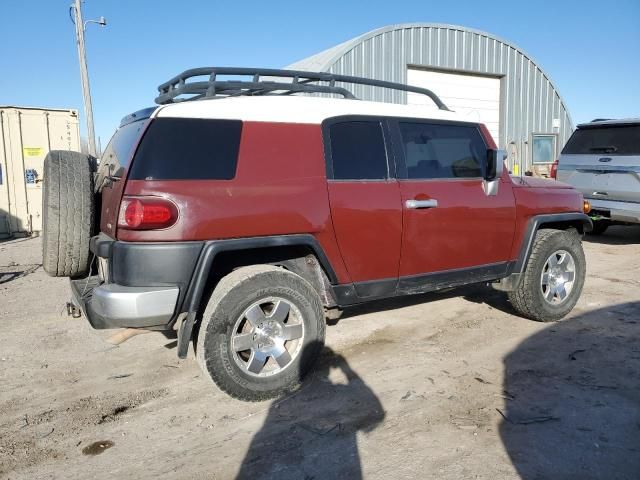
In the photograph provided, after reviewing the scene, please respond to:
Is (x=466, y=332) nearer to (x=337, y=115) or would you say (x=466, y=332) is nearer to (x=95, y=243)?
(x=337, y=115)

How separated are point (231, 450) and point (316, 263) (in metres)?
1.39

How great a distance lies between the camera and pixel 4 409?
326 centimetres

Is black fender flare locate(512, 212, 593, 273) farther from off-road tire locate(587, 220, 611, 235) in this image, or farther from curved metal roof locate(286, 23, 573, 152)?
curved metal roof locate(286, 23, 573, 152)

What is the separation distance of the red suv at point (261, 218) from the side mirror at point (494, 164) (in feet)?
0.04

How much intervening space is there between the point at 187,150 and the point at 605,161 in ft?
24.6

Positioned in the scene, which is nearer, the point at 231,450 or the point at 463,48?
the point at 231,450

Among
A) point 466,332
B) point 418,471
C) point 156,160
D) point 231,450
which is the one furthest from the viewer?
point 466,332

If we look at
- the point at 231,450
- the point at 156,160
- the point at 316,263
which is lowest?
the point at 231,450

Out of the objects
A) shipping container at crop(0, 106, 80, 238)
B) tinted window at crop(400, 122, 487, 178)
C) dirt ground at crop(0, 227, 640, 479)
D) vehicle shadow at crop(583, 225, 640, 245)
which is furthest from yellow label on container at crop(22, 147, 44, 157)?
vehicle shadow at crop(583, 225, 640, 245)

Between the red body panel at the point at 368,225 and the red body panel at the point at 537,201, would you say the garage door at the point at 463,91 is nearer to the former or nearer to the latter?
the red body panel at the point at 537,201

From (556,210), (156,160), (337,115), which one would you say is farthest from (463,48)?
(156,160)

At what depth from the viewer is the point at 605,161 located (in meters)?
8.07

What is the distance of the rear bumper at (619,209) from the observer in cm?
769

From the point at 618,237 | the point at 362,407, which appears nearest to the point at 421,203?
the point at 362,407
